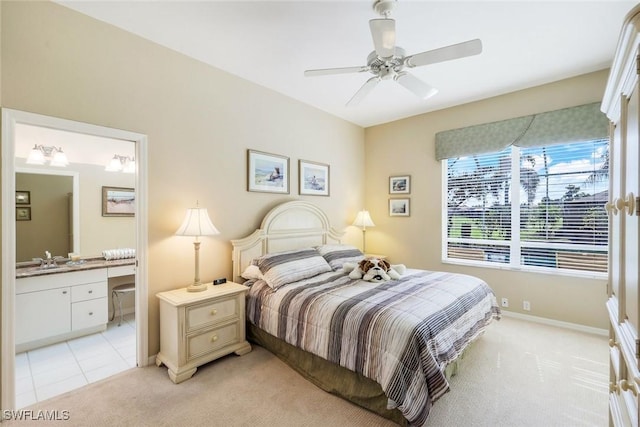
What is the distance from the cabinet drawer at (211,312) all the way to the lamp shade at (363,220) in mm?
2503

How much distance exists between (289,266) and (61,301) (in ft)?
7.98

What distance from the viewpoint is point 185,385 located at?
2.27 meters

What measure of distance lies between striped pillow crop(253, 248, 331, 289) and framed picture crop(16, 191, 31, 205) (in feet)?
9.09

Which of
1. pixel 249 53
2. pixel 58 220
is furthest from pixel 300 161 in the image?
pixel 58 220

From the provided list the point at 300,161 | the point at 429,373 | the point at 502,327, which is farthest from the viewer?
the point at 300,161

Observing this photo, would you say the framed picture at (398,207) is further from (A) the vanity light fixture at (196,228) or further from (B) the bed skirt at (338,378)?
(A) the vanity light fixture at (196,228)

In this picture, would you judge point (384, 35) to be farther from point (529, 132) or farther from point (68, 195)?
point (68, 195)

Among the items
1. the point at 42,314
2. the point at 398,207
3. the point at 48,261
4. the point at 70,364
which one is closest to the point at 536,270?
the point at 398,207

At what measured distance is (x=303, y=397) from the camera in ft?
6.97

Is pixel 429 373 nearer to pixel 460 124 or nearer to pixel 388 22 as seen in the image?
pixel 388 22

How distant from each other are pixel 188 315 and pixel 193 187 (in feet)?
4.03

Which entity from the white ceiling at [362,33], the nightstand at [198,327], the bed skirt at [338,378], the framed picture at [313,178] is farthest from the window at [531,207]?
the nightstand at [198,327]

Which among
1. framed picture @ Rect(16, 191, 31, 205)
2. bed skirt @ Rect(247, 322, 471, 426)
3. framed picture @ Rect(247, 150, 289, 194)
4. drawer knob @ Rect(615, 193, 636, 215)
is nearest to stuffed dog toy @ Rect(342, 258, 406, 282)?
bed skirt @ Rect(247, 322, 471, 426)

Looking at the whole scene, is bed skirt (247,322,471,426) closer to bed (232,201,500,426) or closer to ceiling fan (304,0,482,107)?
bed (232,201,500,426)
